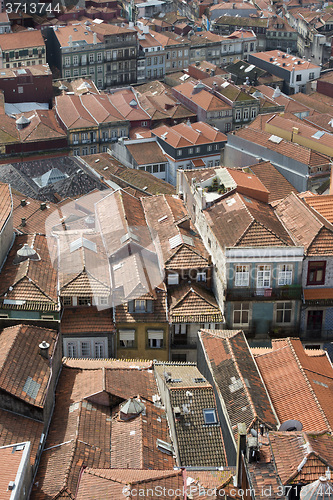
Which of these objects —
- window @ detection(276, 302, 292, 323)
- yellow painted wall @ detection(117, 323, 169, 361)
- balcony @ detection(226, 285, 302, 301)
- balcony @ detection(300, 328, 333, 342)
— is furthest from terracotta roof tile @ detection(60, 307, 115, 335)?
balcony @ detection(300, 328, 333, 342)

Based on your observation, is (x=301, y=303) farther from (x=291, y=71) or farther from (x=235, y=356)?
(x=291, y=71)

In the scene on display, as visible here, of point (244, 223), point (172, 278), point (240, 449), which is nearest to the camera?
point (240, 449)

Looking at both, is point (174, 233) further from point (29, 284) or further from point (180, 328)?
point (29, 284)

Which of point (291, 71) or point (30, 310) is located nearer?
point (30, 310)

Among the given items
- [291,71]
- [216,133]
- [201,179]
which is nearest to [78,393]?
[201,179]

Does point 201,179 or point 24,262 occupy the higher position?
point 201,179

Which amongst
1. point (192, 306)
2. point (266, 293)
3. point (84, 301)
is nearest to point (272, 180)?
point (266, 293)
